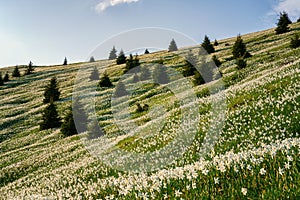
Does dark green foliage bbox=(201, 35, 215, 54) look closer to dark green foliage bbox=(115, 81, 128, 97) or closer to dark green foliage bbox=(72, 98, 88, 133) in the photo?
dark green foliage bbox=(115, 81, 128, 97)

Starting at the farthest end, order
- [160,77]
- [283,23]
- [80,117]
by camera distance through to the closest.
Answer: [283,23] < [160,77] < [80,117]

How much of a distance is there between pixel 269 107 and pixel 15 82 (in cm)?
8889

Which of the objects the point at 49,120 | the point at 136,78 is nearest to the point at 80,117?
the point at 49,120

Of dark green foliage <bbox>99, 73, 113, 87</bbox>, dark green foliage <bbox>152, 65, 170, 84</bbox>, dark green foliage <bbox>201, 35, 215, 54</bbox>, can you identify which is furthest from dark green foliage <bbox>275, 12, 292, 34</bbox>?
dark green foliage <bbox>99, 73, 113, 87</bbox>

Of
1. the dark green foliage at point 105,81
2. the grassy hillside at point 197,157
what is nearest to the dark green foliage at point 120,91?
the grassy hillside at point 197,157

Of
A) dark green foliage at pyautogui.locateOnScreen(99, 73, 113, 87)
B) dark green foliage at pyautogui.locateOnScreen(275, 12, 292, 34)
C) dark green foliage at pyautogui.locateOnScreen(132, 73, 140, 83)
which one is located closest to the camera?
dark green foliage at pyautogui.locateOnScreen(132, 73, 140, 83)

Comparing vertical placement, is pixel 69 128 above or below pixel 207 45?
below

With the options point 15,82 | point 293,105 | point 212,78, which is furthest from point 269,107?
point 15,82

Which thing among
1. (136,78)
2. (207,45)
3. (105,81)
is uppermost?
(207,45)

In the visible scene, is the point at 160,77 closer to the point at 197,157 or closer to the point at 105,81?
the point at 105,81

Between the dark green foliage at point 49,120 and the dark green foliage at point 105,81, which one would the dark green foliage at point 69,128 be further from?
the dark green foliage at point 105,81

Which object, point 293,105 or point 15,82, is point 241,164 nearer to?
→ point 293,105

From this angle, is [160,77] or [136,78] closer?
[160,77]

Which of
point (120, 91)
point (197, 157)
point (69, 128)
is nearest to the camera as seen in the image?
point (197, 157)
